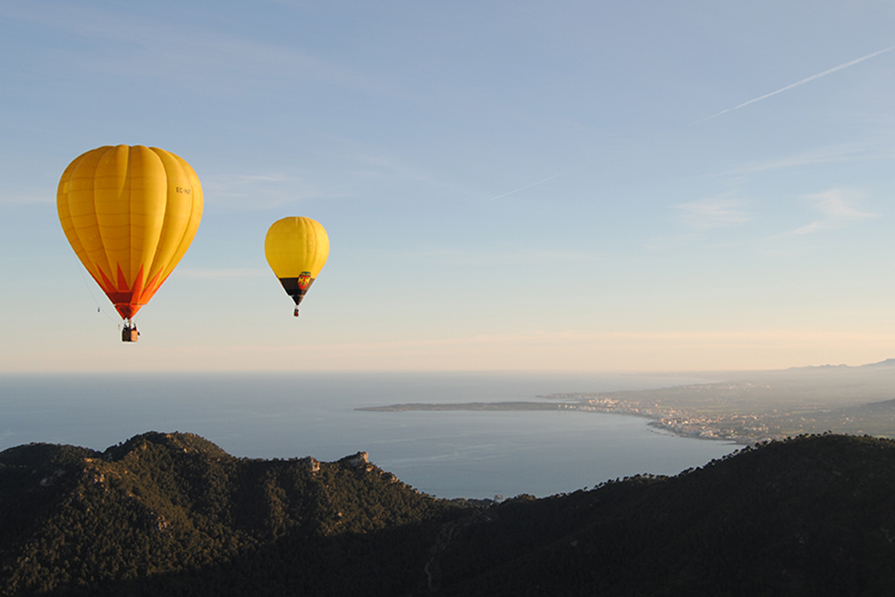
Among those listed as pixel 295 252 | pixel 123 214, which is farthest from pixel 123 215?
pixel 295 252

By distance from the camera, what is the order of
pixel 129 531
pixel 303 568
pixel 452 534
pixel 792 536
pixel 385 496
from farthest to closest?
pixel 385 496 → pixel 452 534 → pixel 303 568 → pixel 129 531 → pixel 792 536

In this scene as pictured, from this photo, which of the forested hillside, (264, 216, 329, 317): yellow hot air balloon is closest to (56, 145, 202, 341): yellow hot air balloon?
(264, 216, 329, 317): yellow hot air balloon

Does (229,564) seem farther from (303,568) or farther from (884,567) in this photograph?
(884,567)

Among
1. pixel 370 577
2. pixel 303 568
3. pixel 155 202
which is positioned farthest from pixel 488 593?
pixel 155 202

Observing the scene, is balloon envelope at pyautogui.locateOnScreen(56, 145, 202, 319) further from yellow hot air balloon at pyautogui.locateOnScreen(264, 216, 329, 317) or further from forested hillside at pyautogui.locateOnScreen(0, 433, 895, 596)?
forested hillside at pyautogui.locateOnScreen(0, 433, 895, 596)

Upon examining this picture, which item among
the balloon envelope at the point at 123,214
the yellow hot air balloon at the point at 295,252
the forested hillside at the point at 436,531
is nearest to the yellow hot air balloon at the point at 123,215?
the balloon envelope at the point at 123,214

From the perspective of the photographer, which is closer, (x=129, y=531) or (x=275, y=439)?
(x=129, y=531)

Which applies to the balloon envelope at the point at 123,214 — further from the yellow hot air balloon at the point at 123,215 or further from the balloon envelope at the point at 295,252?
the balloon envelope at the point at 295,252
